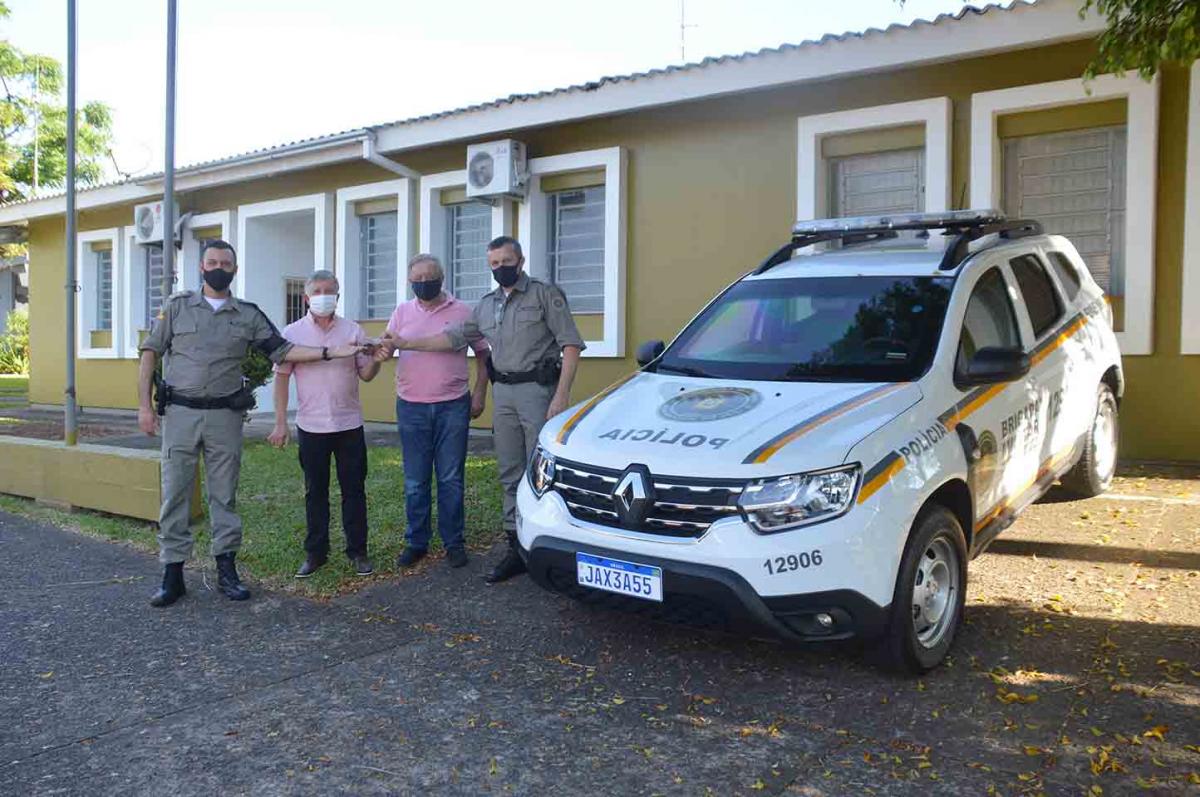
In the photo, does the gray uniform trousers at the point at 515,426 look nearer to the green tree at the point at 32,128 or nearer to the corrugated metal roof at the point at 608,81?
the corrugated metal roof at the point at 608,81

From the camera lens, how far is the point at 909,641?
3.84m

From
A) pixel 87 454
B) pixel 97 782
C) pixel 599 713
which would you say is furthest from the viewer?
pixel 87 454

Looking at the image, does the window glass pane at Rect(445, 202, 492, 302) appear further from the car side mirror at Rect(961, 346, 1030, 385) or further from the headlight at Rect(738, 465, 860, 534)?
the headlight at Rect(738, 465, 860, 534)

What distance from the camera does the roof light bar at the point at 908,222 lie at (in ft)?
17.5

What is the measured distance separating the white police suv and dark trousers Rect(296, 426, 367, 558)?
1.69 meters

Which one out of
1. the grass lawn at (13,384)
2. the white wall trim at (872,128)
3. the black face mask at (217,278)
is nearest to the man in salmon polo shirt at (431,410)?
→ the black face mask at (217,278)

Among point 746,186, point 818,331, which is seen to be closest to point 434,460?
point 818,331

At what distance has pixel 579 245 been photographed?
11703 millimetres

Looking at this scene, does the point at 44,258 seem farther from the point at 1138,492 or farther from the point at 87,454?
the point at 1138,492

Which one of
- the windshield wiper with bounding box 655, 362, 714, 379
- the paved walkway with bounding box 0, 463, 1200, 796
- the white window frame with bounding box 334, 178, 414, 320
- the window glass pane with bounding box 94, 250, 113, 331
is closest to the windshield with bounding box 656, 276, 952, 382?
the windshield wiper with bounding box 655, 362, 714, 379

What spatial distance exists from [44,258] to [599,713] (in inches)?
707

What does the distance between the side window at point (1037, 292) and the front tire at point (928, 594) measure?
1678 millimetres

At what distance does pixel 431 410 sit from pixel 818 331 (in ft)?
7.74

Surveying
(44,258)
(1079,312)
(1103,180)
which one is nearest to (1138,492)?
(1079,312)
